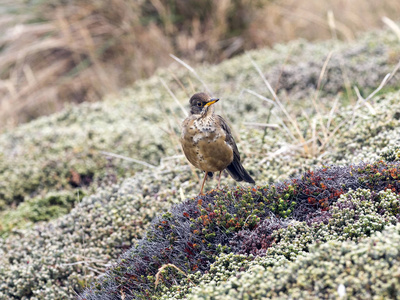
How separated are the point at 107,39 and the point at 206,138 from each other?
20.7 feet

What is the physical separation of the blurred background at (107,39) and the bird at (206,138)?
5350 millimetres

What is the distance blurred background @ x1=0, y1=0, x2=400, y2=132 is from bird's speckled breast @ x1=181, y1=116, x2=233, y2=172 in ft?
17.9

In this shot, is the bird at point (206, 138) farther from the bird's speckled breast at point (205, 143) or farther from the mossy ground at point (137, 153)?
the mossy ground at point (137, 153)

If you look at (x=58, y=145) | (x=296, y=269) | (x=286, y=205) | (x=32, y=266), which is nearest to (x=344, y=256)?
(x=296, y=269)

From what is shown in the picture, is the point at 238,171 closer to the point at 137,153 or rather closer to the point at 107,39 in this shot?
the point at 137,153

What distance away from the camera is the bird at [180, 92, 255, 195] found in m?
3.46

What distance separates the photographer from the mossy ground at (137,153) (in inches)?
154

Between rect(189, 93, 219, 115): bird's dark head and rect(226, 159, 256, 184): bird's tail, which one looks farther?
rect(226, 159, 256, 184): bird's tail

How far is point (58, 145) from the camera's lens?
6.08 meters

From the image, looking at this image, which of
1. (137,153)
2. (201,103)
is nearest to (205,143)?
(201,103)

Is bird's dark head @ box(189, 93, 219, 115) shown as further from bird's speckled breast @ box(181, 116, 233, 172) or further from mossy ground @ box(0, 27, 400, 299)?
mossy ground @ box(0, 27, 400, 299)

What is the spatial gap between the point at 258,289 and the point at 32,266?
2.25m

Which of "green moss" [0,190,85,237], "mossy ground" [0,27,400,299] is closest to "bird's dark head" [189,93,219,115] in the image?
"mossy ground" [0,27,400,299]

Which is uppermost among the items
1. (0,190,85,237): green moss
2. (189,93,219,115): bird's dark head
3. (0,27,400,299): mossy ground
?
(189,93,219,115): bird's dark head
